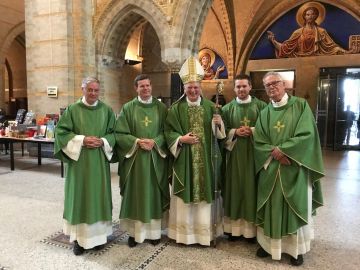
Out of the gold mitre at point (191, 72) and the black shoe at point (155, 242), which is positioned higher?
the gold mitre at point (191, 72)

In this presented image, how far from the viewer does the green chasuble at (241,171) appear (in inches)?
127

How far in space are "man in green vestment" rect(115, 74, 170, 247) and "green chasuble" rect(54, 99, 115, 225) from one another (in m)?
0.17

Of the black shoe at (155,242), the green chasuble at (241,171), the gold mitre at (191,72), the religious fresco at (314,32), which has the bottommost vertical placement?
the black shoe at (155,242)

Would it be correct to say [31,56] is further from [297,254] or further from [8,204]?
[297,254]

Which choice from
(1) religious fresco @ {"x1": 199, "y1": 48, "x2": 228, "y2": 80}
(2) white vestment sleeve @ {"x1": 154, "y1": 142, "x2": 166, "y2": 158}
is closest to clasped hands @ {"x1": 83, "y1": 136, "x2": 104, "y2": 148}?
(2) white vestment sleeve @ {"x1": 154, "y1": 142, "x2": 166, "y2": 158}

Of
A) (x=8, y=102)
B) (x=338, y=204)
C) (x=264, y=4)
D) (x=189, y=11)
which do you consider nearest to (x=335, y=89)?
(x=264, y=4)

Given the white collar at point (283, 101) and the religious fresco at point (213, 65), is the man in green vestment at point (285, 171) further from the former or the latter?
the religious fresco at point (213, 65)

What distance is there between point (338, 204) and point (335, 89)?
7325mm

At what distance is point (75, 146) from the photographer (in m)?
3.02

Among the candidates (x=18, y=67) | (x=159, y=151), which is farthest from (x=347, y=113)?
(x=18, y=67)

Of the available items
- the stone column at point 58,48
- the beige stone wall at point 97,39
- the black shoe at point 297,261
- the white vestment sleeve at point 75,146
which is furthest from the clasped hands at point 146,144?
the stone column at point 58,48

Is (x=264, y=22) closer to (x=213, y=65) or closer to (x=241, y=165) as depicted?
(x=213, y=65)

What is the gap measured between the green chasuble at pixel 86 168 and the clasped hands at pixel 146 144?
0.27 meters

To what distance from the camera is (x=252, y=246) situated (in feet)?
10.8
